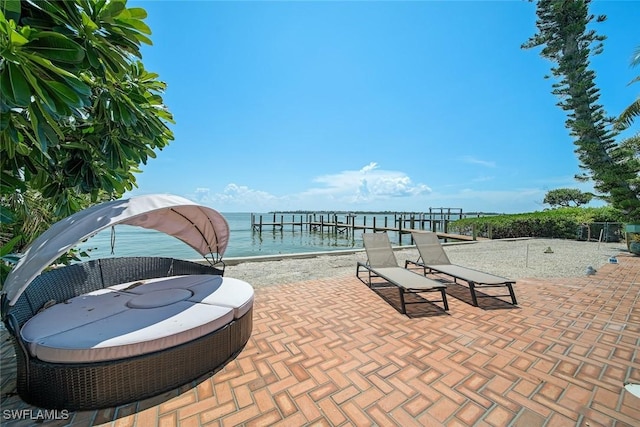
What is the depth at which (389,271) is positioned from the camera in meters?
4.64

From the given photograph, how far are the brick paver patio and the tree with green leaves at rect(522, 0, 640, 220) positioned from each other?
923cm

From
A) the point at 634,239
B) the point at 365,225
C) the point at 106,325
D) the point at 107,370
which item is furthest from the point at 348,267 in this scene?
the point at 365,225

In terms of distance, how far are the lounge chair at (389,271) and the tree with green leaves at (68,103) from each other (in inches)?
147

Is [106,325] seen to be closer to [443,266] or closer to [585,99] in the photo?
[443,266]

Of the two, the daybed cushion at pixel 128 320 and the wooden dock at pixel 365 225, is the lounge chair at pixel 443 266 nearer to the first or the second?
the daybed cushion at pixel 128 320

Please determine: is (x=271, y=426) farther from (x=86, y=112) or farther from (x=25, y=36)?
(x=86, y=112)

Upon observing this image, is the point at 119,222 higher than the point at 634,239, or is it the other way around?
the point at 119,222

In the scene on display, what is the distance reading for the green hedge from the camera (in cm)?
1434

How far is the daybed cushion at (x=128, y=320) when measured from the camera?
1784 mm

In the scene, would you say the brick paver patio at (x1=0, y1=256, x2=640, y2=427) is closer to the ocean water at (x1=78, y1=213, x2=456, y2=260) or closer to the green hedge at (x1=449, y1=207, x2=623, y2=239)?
the ocean water at (x1=78, y1=213, x2=456, y2=260)

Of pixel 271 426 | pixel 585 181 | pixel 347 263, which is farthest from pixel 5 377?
pixel 585 181

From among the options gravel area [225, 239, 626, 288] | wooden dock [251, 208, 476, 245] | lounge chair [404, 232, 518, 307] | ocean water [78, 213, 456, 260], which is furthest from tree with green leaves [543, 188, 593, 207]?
lounge chair [404, 232, 518, 307]

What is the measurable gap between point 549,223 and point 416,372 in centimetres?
1848

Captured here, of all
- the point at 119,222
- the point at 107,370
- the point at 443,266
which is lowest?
the point at 107,370
